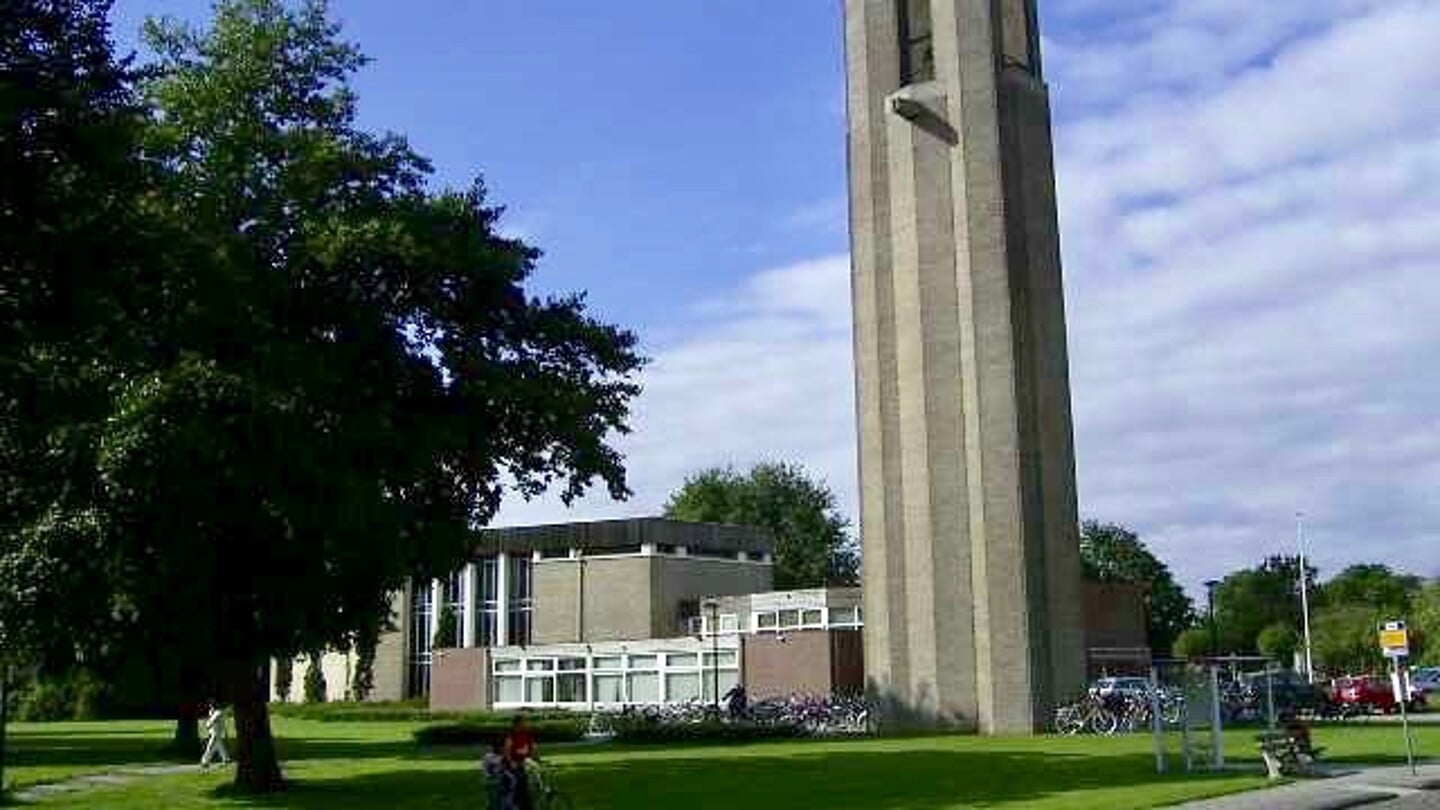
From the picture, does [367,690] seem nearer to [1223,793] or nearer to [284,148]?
[284,148]

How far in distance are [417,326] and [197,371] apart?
6.07 m

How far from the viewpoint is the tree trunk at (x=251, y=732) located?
100 feet

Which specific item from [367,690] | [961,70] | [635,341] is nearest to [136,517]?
[635,341]

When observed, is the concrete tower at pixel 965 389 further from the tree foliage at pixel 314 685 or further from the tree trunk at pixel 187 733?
the tree foliage at pixel 314 685

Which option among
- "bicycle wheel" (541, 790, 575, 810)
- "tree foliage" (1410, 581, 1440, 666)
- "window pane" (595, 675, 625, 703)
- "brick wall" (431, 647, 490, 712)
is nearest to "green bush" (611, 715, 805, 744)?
"window pane" (595, 675, 625, 703)

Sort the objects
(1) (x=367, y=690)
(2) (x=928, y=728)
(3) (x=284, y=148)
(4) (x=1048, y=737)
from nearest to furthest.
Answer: (3) (x=284, y=148) → (4) (x=1048, y=737) → (2) (x=928, y=728) → (1) (x=367, y=690)

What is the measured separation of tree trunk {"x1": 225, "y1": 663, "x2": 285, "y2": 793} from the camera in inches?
1203

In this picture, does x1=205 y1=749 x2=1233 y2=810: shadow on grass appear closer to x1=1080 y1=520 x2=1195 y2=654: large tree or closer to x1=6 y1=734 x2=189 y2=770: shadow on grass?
x1=6 y1=734 x2=189 y2=770: shadow on grass

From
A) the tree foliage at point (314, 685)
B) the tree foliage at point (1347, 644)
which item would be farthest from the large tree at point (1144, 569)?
the tree foliage at point (314, 685)

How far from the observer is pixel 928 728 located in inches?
1921

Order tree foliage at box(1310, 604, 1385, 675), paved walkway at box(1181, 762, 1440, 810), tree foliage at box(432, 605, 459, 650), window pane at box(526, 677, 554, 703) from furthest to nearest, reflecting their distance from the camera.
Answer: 1. tree foliage at box(1310, 604, 1385, 675)
2. tree foliage at box(432, 605, 459, 650)
3. window pane at box(526, 677, 554, 703)
4. paved walkway at box(1181, 762, 1440, 810)

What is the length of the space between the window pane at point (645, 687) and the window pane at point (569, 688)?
11.1 ft

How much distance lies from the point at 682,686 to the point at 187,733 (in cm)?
2731

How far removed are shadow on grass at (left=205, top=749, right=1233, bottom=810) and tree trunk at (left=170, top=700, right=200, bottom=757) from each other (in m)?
13.3
